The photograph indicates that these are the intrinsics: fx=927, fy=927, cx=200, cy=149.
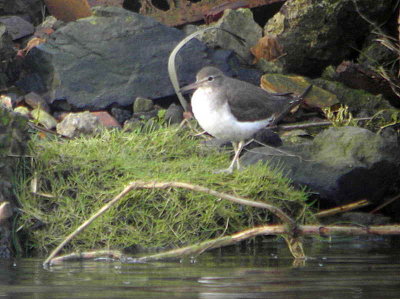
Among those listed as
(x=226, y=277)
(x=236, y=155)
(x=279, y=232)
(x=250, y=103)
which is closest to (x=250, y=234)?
(x=279, y=232)

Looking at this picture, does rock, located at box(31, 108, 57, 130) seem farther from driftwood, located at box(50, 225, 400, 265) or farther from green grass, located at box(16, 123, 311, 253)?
driftwood, located at box(50, 225, 400, 265)

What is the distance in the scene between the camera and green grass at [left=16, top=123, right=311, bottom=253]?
7.26 meters

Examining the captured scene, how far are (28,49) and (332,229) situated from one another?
665 centimetres

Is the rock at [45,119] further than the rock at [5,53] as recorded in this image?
No

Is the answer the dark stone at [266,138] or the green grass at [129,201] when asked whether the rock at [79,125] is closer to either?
the green grass at [129,201]

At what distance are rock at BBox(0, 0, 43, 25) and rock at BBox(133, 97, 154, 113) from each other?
259cm

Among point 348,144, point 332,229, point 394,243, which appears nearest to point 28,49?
point 348,144

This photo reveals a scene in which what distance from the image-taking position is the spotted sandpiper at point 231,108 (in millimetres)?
8547

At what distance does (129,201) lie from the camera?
7.41 metres

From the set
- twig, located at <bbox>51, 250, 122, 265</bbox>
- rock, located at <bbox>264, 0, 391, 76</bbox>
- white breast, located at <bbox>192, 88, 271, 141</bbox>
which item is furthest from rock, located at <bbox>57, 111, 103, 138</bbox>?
twig, located at <bbox>51, 250, 122, 265</bbox>

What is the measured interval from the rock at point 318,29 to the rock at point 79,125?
2.69 m

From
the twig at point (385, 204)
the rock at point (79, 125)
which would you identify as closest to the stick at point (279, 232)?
the twig at point (385, 204)

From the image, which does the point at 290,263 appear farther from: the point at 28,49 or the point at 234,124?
the point at 28,49

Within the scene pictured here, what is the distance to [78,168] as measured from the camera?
308 inches
